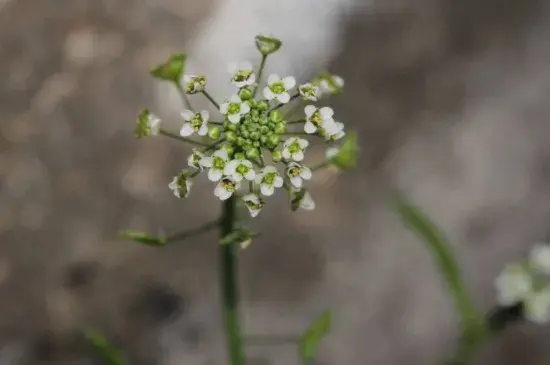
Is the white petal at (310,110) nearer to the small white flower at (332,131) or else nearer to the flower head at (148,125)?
the small white flower at (332,131)

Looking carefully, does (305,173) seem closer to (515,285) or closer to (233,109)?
(233,109)

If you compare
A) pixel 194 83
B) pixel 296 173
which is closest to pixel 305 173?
pixel 296 173

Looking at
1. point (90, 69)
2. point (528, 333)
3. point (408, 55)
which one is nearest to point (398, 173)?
point (408, 55)

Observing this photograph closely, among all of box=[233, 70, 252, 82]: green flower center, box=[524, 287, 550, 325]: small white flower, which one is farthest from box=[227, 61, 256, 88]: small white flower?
box=[524, 287, 550, 325]: small white flower

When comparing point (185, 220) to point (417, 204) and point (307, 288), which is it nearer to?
point (307, 288)

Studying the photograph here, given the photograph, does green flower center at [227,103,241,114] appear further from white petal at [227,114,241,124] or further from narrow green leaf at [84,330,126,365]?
narrow green leaf at [84,330,126,365]

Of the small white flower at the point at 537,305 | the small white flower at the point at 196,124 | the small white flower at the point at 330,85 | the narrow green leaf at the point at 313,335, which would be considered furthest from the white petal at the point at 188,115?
the small white flower at the point at 537,305
